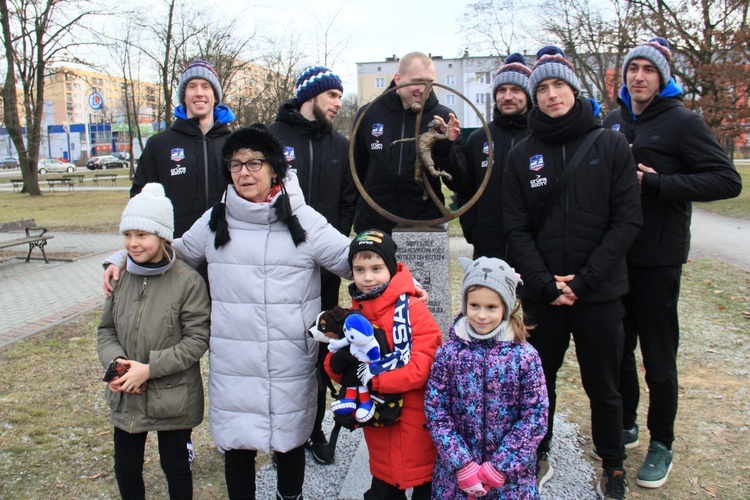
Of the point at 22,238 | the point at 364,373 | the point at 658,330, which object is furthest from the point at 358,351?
the point at 22,238

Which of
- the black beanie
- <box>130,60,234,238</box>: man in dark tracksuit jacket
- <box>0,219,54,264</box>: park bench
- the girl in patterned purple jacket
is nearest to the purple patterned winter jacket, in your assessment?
the girl in patterned purple jacket

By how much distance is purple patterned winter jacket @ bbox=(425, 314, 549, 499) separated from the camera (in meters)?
2.32

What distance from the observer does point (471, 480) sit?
230 cm

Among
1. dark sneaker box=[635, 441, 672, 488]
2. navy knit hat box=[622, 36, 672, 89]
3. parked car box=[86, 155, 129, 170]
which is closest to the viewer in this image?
navy knit hat box=[622, 36, 672, 89]

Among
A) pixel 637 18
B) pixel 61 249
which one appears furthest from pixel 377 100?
pixel 637 18

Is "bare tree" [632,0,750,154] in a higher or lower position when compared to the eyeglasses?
higher

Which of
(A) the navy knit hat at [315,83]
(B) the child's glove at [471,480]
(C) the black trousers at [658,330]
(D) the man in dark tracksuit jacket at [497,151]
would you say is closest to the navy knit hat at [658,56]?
(D) the man in dark tracksuit jacket at [497,151]

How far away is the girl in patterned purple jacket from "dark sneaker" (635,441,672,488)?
1.25m

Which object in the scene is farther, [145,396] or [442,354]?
[145,396]

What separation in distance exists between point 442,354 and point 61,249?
1162cm

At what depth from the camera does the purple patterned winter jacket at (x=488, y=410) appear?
2316 millimetres

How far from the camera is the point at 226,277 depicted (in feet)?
8.68

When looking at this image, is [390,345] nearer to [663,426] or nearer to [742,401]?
[663,426]

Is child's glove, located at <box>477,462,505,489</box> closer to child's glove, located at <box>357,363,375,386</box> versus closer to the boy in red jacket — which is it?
the boy in red jacket
